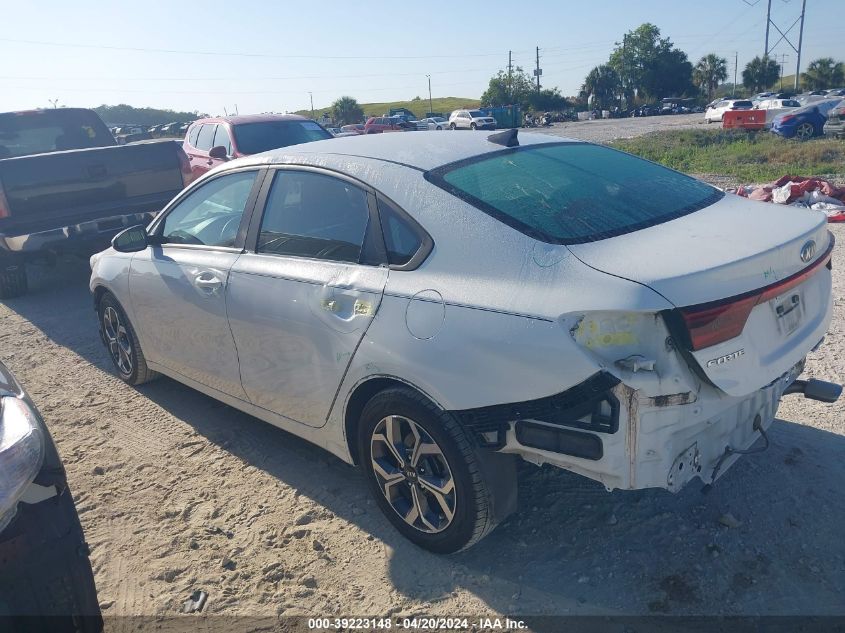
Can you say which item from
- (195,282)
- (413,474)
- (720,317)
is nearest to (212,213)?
(195,282)

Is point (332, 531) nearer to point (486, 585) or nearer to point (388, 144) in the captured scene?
point (486, 585)

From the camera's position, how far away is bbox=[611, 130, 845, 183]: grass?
1413 cm

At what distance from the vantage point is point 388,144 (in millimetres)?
3631

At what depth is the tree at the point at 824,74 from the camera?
7688 cm

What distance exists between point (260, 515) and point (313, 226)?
146 centimetres

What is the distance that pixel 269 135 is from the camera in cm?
1086

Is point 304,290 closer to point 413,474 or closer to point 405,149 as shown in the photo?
point 405,149

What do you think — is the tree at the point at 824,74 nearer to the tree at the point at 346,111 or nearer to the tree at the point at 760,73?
the tree at the point at 760,73

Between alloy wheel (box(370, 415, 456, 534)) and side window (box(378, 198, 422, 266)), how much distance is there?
2.25 feet

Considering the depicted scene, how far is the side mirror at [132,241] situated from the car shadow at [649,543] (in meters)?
1.66

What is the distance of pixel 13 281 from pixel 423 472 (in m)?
7.10

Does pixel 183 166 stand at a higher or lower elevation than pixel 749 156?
higher

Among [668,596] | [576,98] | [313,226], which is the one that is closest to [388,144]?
[313,226]

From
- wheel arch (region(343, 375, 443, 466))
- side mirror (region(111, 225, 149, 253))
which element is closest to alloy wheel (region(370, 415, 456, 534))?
wheel arch (region(343, 375, 443, 466))
